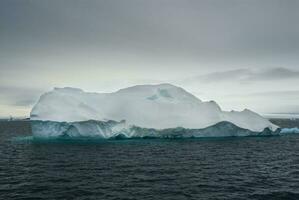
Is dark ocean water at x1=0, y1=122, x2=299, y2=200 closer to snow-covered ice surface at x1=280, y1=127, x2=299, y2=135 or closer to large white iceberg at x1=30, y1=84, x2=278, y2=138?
large white iceberg at x1=30, y1=84, x2=278, y2=138

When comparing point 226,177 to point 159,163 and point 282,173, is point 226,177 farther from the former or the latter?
point 159,163

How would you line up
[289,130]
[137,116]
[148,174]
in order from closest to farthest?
1. [148,174]
2. [137,116]
3. [289,130]

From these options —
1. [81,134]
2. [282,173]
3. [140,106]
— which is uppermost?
[140,106]

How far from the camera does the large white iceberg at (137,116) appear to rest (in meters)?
42.9

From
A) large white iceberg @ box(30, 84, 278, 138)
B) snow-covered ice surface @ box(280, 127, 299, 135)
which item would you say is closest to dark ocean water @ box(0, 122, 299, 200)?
large white iceberg @ box(30, 84, 278, 138)

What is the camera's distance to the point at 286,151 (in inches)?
1470

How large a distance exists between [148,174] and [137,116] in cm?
2427

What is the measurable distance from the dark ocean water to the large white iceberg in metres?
7.67

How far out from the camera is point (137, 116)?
4712 cm

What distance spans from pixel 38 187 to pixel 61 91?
2956 cm

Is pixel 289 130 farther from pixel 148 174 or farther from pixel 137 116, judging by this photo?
pixel 148 174

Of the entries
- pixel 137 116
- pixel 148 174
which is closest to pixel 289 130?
pixel 137 116

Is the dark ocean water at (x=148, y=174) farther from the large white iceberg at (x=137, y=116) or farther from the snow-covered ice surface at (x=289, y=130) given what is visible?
the snow-covered ice surface at (x=289, y=130)

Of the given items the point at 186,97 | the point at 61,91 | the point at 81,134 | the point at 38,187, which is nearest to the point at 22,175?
the point at 38,187
